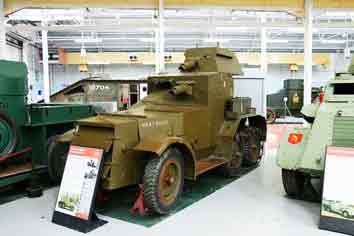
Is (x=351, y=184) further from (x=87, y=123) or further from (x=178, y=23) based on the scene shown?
(x=178, y=23)

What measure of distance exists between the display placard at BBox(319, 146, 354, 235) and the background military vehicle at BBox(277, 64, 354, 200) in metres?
0.17

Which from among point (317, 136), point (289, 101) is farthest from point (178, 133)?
point (289, 101)

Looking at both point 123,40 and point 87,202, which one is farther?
point 123,40

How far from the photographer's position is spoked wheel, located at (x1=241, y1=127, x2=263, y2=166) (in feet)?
17.9

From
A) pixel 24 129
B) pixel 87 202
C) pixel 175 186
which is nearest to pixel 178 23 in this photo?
pixel 24 129

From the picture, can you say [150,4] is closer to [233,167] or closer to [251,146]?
[251,146]

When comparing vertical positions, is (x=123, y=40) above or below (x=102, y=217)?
above

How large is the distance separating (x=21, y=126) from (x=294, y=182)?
3.68 m

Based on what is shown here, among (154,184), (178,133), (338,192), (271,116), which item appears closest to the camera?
(338,192)

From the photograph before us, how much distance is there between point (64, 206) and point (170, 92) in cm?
209

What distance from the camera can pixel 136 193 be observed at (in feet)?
14.3

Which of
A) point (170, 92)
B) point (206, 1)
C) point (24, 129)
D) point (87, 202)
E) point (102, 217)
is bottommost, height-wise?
point (102, 217)

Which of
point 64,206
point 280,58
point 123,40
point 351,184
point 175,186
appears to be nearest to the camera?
point 351,184

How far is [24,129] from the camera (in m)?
4.50
